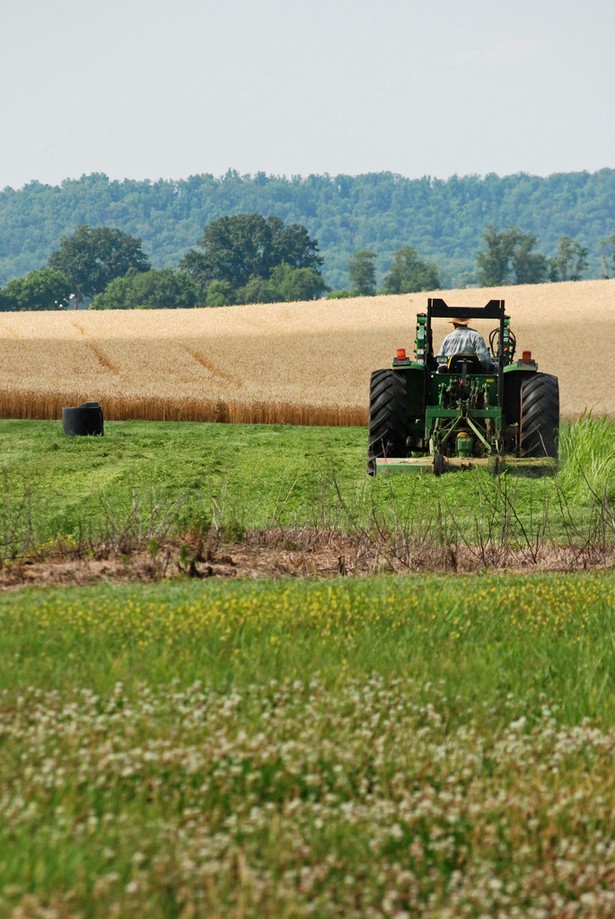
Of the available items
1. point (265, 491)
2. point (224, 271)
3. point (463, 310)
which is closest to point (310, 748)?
point (265, 491)

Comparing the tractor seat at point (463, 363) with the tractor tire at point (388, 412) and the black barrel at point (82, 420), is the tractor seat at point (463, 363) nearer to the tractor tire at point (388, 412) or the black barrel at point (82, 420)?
the tractor tire at point (388, 412)

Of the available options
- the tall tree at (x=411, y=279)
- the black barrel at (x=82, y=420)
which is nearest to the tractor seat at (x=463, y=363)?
the black barrel at (x=82, y=420)

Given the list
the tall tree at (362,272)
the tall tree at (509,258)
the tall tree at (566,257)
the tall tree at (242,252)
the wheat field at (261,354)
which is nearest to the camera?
the wheat field at (261,354)

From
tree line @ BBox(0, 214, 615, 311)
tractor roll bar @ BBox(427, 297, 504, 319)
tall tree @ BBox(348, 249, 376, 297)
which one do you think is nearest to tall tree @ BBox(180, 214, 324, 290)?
tree line @ BBox(0, 214, 615, 311)

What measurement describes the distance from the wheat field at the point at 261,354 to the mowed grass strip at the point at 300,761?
54.9ft

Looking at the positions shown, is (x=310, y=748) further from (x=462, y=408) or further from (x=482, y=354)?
(x=482, y=354)

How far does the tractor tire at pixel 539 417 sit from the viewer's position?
14578 mm

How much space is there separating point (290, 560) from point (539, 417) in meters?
5.50

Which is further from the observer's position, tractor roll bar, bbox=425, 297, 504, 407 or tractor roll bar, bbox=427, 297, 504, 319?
tractor roll bar, bbox=427, 297, 504, 319

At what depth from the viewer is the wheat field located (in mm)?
24406

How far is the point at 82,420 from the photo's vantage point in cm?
2005

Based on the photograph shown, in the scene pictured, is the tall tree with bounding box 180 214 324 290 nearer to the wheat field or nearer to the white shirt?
the wheat field

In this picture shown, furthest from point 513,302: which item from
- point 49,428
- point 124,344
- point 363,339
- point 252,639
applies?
point 252,639

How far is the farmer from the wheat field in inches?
342
